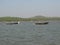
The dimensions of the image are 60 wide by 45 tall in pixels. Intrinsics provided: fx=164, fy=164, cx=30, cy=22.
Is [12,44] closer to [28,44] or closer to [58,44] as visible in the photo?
[28,44]

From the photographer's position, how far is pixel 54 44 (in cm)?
2295

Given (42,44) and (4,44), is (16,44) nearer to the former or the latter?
(4,44)

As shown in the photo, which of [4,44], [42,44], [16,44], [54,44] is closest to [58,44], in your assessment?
[54,44]

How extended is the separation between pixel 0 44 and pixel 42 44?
6.01 m

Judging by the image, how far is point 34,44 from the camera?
2342cm

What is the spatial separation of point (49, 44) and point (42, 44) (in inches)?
38.4

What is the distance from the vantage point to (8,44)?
78.2 ft

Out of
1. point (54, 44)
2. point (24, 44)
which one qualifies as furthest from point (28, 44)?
point (54, 44)

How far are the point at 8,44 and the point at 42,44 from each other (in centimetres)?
497

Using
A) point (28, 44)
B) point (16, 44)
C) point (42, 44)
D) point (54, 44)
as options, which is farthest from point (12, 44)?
point (54, 44)

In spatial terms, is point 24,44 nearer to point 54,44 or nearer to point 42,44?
point 42,44

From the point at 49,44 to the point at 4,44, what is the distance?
6468mm

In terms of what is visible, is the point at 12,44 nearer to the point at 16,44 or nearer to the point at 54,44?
the point at 16,44

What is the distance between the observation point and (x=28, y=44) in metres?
23.6
